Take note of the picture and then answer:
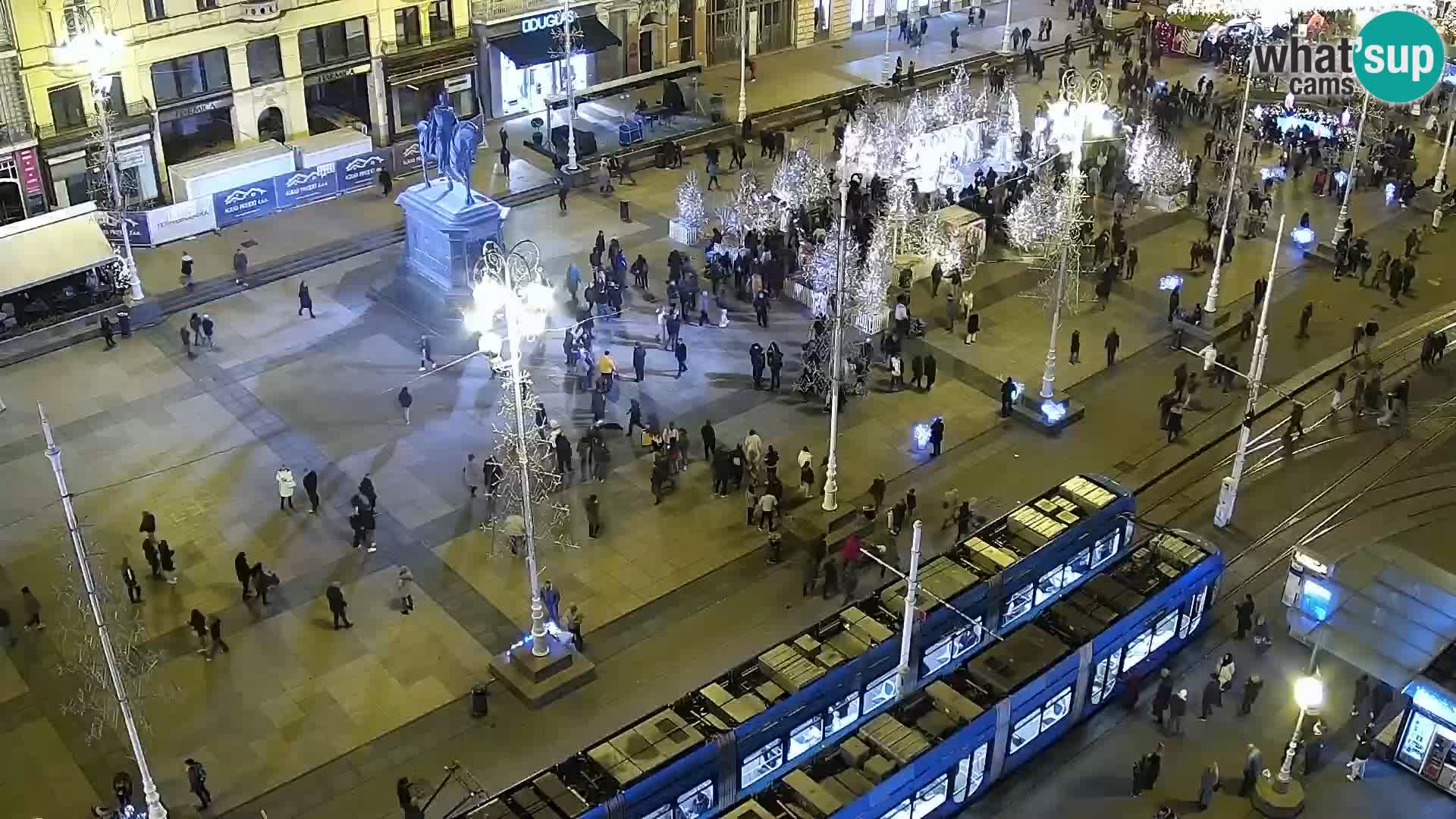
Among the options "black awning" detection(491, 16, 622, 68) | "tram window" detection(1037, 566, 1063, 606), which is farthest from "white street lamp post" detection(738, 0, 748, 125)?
"tram window" detection(1037, 566, 1063, 606)

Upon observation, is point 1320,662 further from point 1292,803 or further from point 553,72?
point 553,72

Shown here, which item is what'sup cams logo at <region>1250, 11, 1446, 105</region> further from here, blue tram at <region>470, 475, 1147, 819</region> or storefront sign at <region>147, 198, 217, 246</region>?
storefront sign at <region>147, 198, 217, 246</region>

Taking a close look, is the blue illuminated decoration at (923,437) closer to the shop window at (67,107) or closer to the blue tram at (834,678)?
the blue tram at (834,678)

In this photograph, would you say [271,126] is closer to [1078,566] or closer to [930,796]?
[1078,566]

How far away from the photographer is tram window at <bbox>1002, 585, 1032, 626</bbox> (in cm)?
3092

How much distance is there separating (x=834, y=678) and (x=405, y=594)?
11.0 metres

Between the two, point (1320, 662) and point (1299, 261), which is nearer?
point (1320, 662)

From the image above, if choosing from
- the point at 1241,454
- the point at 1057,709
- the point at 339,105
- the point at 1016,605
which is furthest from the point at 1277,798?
the point at 339,105

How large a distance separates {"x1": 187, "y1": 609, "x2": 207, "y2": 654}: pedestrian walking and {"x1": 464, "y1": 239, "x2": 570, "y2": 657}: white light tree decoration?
688cm

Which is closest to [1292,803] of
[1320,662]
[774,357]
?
[1320,662]

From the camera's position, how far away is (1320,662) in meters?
32.3

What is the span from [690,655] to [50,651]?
13726 millimetres

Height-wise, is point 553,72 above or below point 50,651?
above

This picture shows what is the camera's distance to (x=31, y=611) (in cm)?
3244
